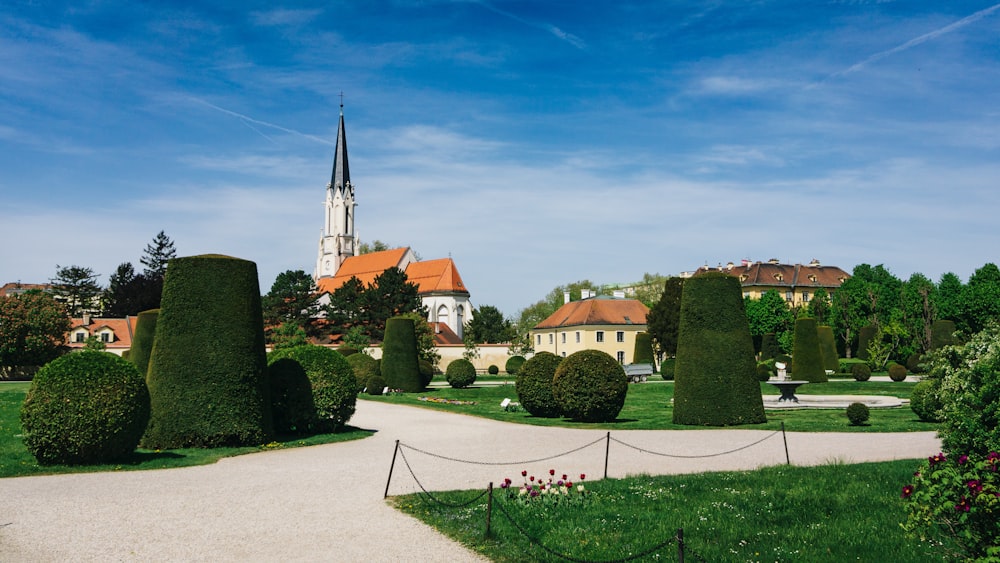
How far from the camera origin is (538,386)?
2483 centimetres

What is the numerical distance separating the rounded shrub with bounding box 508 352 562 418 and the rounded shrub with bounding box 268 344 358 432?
6.13 metres

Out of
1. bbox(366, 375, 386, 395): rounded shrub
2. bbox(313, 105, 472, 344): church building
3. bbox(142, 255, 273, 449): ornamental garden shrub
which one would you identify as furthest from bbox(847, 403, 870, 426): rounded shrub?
bbox(313, 105, 472, 344): church building

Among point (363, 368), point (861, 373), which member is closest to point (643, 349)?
point (861, 373)

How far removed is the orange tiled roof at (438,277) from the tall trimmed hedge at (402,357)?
173ft

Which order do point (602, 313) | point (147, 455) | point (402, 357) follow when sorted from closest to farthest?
point (147, 455) < point (402, 357) < point (602, 313)

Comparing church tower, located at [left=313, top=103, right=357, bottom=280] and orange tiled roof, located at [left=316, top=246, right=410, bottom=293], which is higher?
church tower, located at [left=313, top=103, right=357, bottom=280]

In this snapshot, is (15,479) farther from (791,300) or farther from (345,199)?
(345,199)

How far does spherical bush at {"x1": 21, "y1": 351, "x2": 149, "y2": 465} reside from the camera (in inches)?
571

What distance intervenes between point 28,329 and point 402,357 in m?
30.4

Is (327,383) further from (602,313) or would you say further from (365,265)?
(365,265)

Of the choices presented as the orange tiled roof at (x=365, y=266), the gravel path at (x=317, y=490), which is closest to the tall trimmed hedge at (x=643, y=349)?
the gravel path at (x=317, y=490)

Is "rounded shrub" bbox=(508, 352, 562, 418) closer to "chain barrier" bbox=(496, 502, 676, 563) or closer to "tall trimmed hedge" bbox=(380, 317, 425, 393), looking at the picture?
"chain barrier" bbox=(496, 502, 676, 563)

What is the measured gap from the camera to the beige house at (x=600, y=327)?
2756 inches

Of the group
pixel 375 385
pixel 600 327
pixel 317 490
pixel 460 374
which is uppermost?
pixel 600 327
